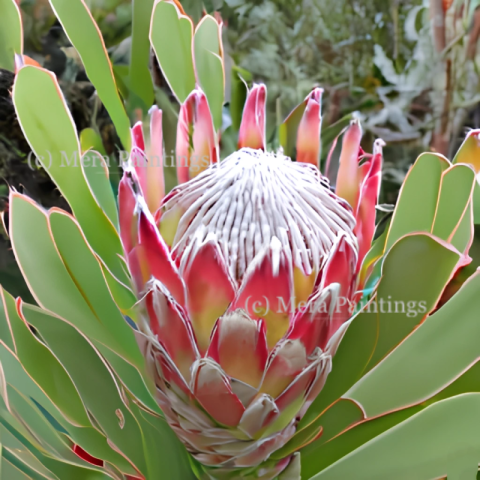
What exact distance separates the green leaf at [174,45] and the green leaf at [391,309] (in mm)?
296

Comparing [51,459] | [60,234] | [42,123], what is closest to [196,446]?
[51,459]

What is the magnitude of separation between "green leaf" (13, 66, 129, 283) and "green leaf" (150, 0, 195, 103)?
0.12 meters

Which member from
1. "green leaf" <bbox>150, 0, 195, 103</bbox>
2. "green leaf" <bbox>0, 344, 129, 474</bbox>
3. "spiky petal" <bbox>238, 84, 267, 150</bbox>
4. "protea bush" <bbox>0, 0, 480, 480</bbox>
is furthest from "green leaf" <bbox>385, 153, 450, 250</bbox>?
"green leaf" <bbox>0, 344, 129, 474</bbox>

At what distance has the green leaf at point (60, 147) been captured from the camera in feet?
1.67

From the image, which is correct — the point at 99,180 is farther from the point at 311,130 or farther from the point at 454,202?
the point at 454,202

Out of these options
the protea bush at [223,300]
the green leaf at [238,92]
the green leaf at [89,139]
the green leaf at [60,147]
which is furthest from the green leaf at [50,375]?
Answer: the green leaf at [238,92]

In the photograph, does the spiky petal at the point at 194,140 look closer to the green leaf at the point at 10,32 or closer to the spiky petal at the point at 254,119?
the spiky petal at the point at 254,119

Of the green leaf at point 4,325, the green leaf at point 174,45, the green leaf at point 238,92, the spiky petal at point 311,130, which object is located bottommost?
the green leaf at point 4,325

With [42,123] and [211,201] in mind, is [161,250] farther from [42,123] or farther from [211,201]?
[42,123]

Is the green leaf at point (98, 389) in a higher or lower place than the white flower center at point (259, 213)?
lower

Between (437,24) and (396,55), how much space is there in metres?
0.05

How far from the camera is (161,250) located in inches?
14.8

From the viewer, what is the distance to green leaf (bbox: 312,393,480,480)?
0.47 m

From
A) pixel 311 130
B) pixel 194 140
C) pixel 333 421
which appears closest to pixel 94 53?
pixel 194 140
